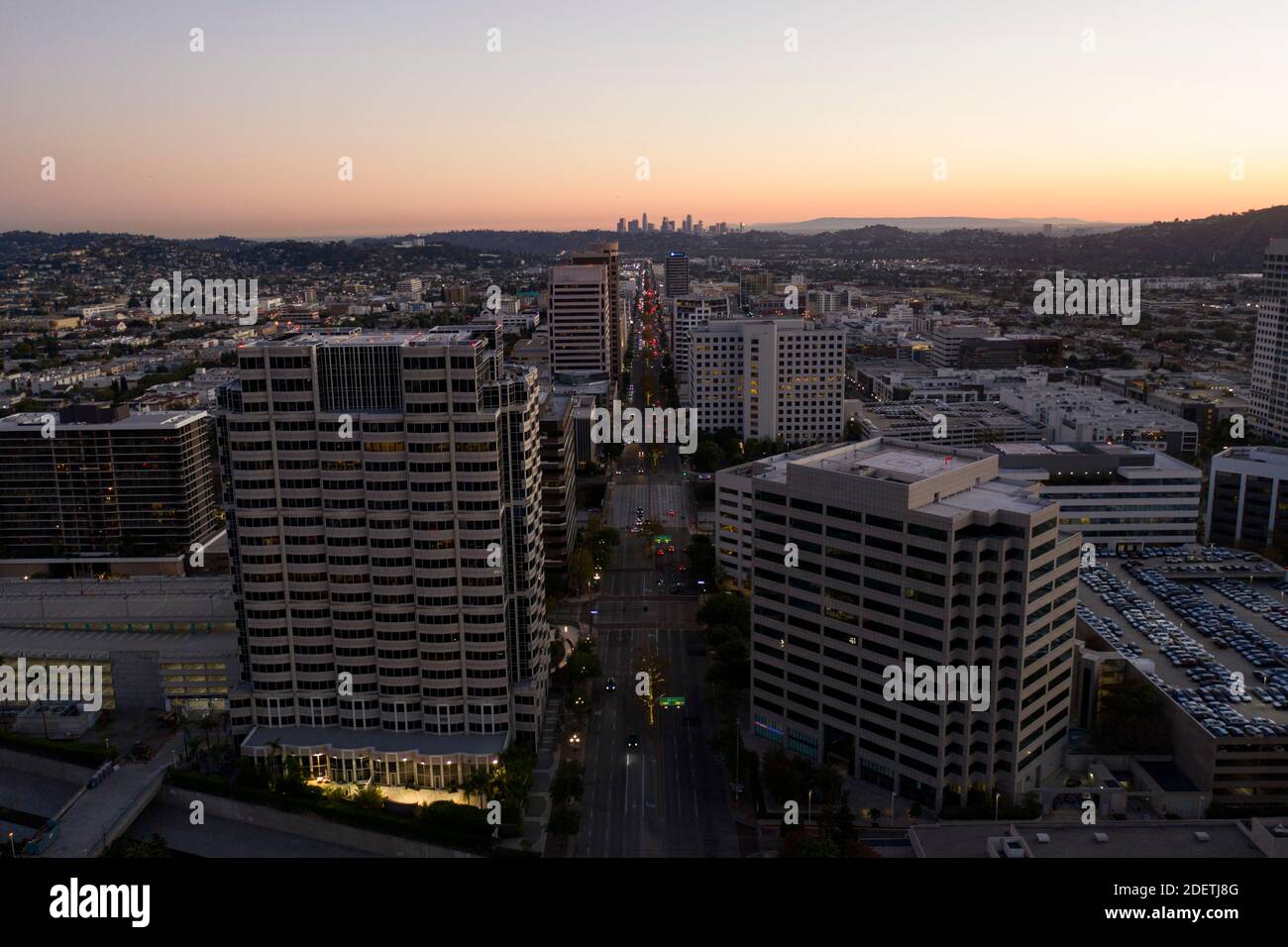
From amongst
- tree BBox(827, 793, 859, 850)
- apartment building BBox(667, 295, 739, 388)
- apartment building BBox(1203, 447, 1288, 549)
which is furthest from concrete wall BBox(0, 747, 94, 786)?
apartment building BBox(667, 295, 739, 388)

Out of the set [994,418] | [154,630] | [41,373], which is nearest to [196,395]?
[41,373]

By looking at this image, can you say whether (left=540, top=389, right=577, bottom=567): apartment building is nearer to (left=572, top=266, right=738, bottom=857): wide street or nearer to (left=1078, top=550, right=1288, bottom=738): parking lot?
(left=572, top=266, right=738, bottom=857): wide street

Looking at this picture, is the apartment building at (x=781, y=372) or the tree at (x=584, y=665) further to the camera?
the apartment building at (x=781, y=372)

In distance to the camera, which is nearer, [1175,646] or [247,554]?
[247,554]

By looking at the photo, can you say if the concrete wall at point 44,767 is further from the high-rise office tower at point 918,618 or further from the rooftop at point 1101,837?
the rooftop at point 1101,837

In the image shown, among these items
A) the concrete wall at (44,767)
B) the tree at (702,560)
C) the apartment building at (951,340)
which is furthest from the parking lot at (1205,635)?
the apartment building at (951,340)

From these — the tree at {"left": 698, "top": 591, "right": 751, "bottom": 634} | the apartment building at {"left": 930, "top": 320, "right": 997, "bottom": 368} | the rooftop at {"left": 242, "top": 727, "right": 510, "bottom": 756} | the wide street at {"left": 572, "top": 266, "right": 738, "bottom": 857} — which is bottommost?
the wide street at {"left": 572, "top": 266, "right": 738, "bottom": 857}
